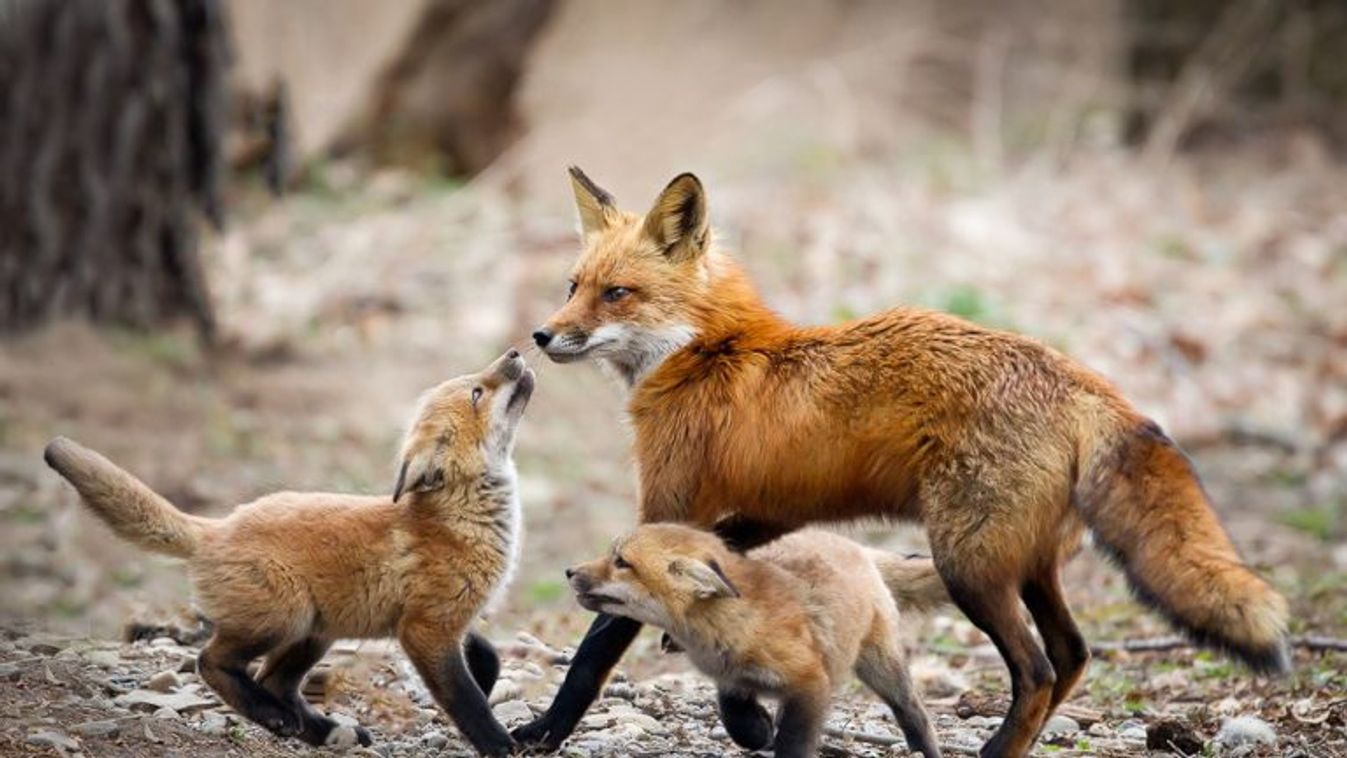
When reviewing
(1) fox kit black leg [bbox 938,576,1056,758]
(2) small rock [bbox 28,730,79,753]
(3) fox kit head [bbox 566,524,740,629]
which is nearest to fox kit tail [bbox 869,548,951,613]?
(1) fox kit black leg [bbox 938,576,1056,758]

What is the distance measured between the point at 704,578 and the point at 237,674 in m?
1.69

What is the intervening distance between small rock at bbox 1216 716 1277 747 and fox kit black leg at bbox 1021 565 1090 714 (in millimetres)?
686

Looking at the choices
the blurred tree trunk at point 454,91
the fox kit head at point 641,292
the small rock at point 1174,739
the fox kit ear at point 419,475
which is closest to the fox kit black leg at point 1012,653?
the small rock at point 1174,739

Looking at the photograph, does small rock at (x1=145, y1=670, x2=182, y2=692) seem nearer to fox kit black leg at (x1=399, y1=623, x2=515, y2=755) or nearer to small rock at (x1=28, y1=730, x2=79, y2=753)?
small rock at (x1=28, y1=730, x2=79, y2=753)

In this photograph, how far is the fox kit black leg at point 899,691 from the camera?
6.18 m

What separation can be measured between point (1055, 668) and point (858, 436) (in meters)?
1.21

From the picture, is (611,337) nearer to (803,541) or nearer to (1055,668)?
(803,541)

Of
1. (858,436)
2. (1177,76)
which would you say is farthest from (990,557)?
(1177,76)

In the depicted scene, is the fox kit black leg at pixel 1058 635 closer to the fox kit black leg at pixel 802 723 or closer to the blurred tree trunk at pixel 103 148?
the fox kit black leg at pixel 802 723

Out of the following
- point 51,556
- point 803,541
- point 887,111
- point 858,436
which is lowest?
point 51,556

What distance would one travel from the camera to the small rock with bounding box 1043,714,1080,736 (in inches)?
272

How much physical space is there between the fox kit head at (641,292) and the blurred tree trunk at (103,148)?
6727 mm

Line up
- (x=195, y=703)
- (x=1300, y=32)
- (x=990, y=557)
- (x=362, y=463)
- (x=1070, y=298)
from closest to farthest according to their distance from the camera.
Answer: (x=990, y=557)
(x=195, y=703)
(x=362, y=463)
(x=1070, y=298)
(x=1300, y=32)

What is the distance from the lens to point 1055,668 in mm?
6379
